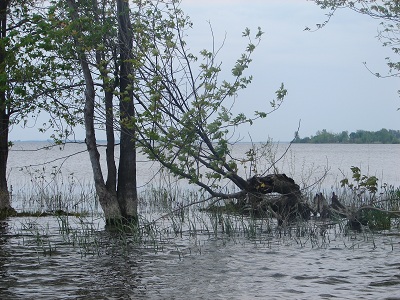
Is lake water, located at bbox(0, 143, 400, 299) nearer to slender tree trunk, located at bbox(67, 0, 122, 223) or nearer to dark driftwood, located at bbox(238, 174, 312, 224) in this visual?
dark driftwood, located at bbox(238, 174, 312, 224)

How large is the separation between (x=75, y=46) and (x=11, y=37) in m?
2.88

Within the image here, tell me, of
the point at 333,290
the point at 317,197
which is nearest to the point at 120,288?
the point at 333,290

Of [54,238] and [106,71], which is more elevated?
[106,71]

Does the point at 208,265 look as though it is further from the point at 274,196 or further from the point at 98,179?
the point at 98,179

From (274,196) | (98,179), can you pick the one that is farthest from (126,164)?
(274,196)

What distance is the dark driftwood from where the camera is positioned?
15.7 m

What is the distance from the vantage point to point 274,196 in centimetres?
1611

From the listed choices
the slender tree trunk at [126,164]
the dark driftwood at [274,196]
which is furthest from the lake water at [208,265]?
the slender tree trunk at [126,164]

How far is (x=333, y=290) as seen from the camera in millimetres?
9289

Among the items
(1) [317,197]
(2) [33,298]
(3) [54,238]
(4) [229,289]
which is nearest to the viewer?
(2) [33,298]

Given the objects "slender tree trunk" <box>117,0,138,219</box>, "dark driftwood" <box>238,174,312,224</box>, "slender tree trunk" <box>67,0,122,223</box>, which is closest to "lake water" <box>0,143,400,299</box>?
"dark driftwood" <box>238,174,312,224</box>

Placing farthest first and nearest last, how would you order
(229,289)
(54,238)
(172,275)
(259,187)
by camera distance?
(259,187)
(54,238)
(172,275)
(229,289)

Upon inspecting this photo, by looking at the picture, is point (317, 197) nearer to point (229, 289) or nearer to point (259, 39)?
point (259, 39)

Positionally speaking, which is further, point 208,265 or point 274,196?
point 274,196
